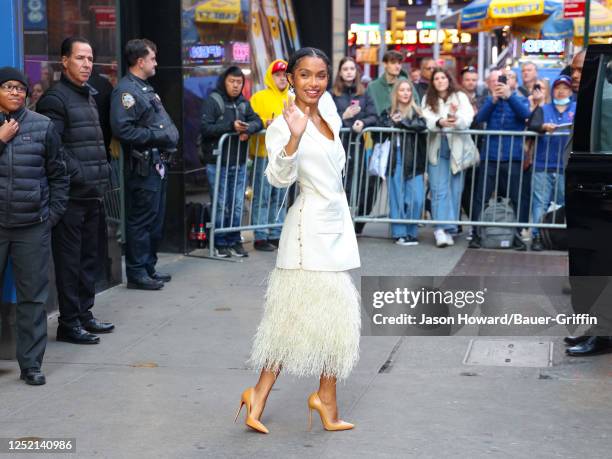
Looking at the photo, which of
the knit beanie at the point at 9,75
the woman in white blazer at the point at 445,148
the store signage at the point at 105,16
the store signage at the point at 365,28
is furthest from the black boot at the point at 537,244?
the store signage at the point at 365,28

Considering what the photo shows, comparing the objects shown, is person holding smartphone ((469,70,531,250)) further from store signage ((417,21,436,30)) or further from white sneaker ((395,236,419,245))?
store signage ((417,21,436,30))

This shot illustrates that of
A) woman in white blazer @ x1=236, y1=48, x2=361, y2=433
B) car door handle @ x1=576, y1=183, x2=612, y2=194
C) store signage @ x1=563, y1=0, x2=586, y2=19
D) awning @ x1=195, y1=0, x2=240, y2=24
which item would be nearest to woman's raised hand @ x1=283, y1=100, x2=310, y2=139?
woman in white blazer @ x1=236, y1=48, x2=361, y2=433

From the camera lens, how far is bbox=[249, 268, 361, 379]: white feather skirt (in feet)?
17.4

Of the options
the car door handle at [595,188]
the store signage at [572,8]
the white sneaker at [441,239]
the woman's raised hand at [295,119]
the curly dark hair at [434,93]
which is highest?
the store signage at [572,8]

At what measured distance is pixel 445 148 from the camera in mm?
11672

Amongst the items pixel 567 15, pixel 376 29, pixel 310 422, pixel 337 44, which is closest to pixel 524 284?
pixel 310 422

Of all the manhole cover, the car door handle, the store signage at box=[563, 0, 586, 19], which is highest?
the store signage at box=[563, 0, 586, 19]

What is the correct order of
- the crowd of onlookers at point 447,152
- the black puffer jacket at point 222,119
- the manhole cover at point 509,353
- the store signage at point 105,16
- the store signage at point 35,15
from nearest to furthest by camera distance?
the manhole cover at point 509,353, the store signage at point 35,15, the store signage at point 105,16, the black puffer jacket at point 222,119, the crowd of onlookers at point 447,152

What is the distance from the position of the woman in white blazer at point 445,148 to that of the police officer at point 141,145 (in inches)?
144

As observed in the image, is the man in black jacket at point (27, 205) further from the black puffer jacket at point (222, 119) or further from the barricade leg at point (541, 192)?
the barricade leg at point (541, 192)

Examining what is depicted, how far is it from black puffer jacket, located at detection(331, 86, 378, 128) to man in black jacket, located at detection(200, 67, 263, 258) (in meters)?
1.32

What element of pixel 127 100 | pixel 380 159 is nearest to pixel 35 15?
pixel 127 100

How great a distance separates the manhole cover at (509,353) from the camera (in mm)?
6891

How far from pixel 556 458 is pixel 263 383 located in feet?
4.82
